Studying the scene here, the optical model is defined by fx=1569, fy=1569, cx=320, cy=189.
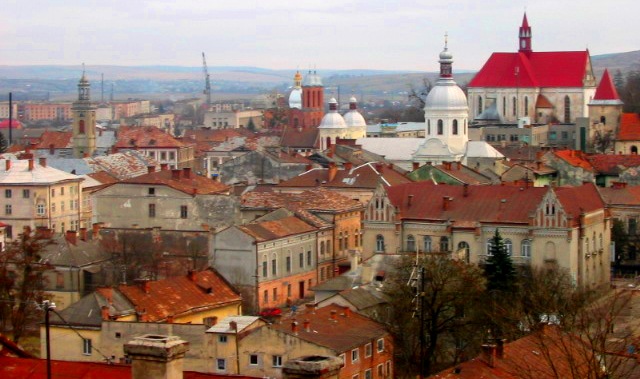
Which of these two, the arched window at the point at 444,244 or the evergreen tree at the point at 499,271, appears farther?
the arched window at the point at 444,244

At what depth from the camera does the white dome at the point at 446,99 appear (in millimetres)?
98000

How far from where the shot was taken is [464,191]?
2522 inches

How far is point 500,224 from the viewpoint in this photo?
199 ft

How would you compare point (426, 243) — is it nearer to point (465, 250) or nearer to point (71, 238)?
point (465, 250)

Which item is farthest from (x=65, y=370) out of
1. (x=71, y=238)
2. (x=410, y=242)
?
(x=410, y=242)

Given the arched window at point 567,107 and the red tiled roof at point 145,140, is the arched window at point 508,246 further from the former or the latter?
the arched window at point 567,107

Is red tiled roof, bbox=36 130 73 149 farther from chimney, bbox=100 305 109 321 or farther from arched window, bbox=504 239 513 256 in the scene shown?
chimney, bbox=100 305 109 321

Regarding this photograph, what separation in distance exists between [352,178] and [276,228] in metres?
16.5

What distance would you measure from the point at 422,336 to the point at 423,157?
54.0 meters

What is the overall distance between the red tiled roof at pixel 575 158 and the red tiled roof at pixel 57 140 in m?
41.8

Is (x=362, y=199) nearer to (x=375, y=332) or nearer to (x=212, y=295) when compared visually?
(x=212, y=295)

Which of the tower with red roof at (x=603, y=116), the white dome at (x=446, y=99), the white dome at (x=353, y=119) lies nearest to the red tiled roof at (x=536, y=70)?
the white dome at (x=353, y=119)

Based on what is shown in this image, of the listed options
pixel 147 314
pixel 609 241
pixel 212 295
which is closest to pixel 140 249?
pixel 212 295

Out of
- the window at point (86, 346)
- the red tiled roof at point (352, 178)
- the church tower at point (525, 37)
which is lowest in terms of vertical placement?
the window at point (86, 346)
